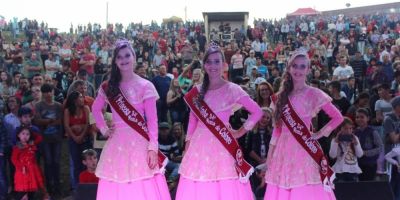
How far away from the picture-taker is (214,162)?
475 cm

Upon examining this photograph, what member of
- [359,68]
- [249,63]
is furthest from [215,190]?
[249,63]

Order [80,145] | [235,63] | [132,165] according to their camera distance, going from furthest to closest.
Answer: [235,63]
[80,145]
[132,165]

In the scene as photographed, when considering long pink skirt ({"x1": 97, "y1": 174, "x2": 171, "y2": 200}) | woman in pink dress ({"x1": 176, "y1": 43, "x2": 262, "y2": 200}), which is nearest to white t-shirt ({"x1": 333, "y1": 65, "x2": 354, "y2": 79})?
woman in pink dress ({"x1": 176, "y1": 43, "x2": 262, "y2": 200})

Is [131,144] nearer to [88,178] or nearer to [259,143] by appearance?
[88,178]

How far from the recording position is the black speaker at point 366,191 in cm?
597

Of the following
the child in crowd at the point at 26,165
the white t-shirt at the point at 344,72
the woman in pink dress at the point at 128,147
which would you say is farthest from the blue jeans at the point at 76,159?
the white t-shirt at the point at 344,72

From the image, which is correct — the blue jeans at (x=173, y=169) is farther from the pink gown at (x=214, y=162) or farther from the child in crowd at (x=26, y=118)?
the pink gown at (x=214, y=162)

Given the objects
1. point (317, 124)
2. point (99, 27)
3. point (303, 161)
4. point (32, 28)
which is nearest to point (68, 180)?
point (317, 124)

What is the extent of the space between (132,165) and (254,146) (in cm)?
261

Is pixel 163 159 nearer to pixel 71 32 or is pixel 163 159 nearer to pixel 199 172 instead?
pixel 199 172

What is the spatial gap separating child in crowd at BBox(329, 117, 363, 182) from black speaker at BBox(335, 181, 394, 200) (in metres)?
0.73

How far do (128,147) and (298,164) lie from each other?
1.40m

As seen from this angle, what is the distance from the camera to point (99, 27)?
1111 inches

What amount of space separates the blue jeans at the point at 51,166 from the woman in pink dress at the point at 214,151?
3.16m
